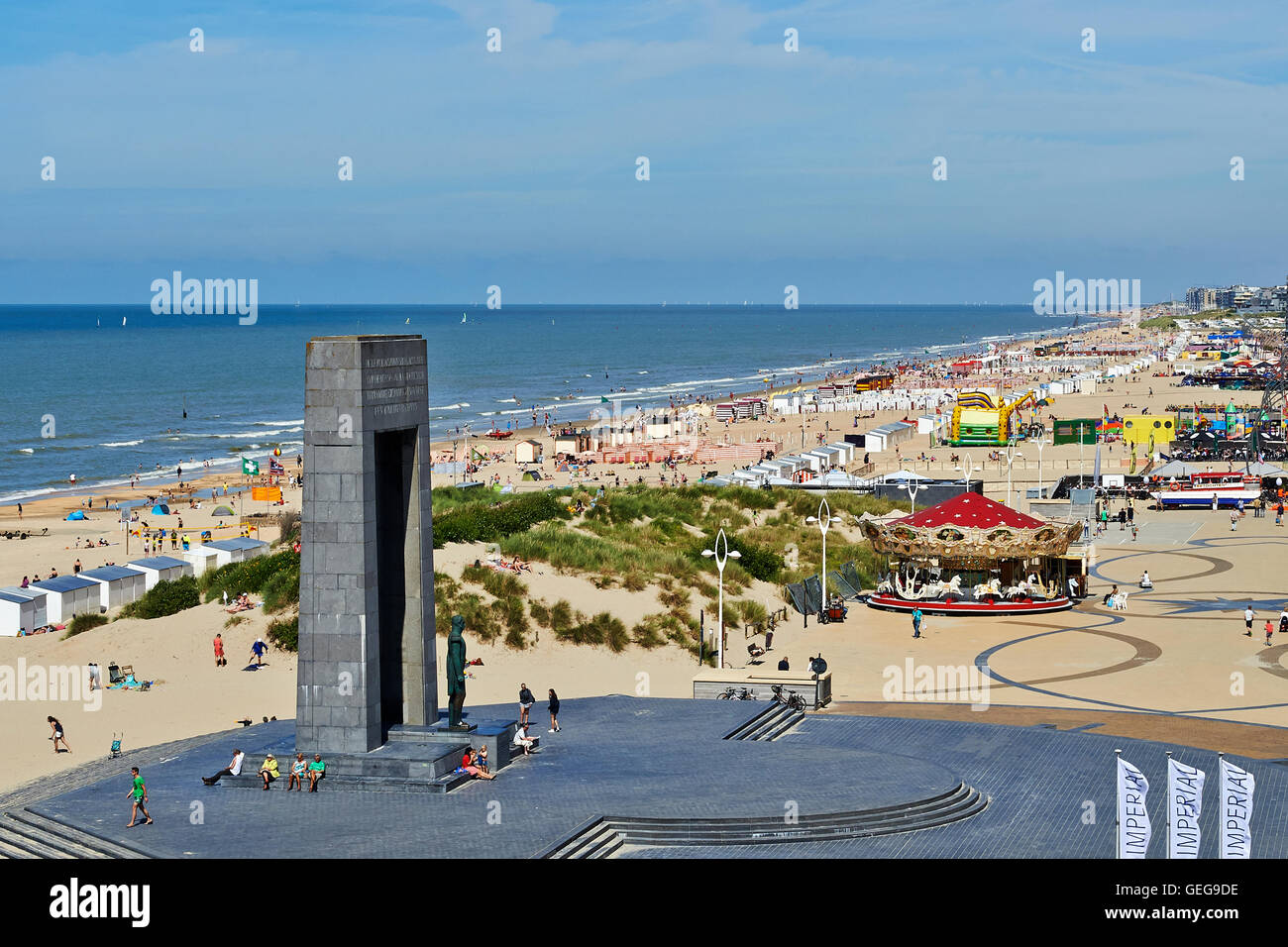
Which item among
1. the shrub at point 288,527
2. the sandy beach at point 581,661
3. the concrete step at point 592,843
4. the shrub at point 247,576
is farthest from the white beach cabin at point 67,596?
the concrete step at point 592,843

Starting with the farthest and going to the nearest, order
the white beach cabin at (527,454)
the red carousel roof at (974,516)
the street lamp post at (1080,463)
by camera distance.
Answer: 1. the white beach cabin at (527,454)
2. the street lamp post at (1080,463)
3. the red carousel roof at (974,516)

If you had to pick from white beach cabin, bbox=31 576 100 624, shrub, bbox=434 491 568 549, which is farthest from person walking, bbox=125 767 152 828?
white beach cabin, bbox=31 576 100 624

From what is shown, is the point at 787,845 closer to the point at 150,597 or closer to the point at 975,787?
the point at 975,787

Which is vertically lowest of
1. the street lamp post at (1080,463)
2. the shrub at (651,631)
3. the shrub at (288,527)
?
the shrub at (651,631)

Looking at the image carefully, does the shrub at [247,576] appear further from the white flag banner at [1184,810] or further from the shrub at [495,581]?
the white flag banner at [1184,810]

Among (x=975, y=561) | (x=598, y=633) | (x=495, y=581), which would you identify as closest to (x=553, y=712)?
(x=598, y=633)

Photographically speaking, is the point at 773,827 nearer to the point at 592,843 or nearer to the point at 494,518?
the point at 592,843
